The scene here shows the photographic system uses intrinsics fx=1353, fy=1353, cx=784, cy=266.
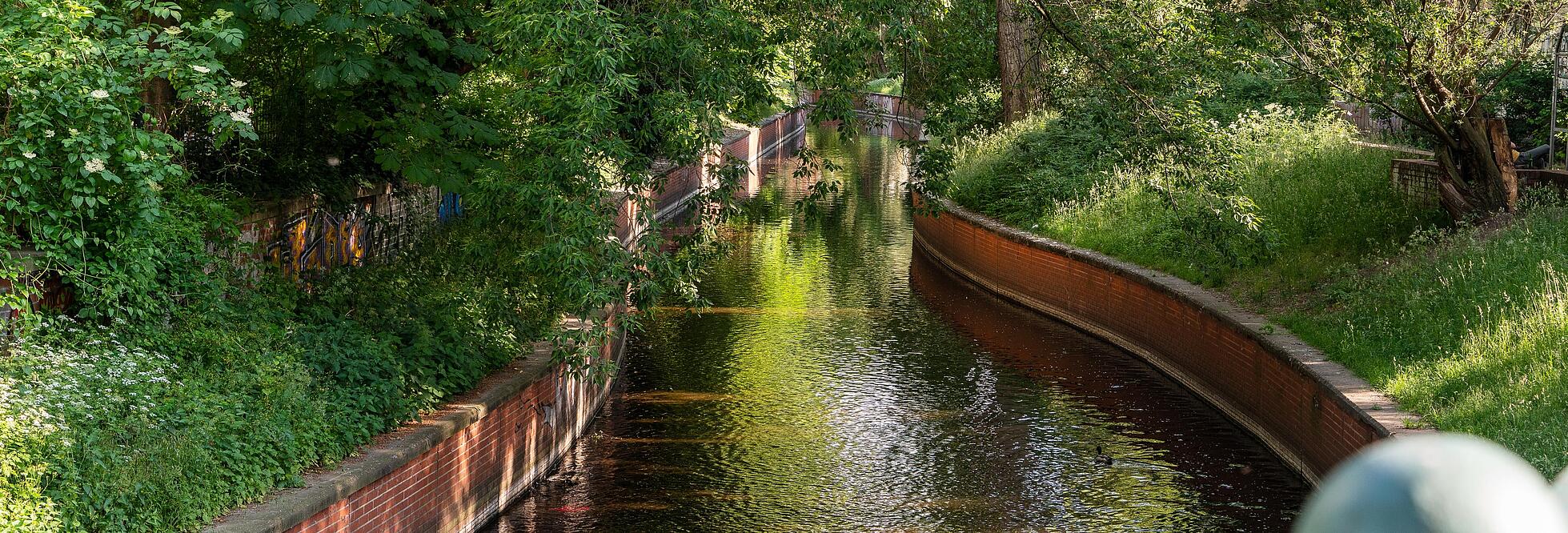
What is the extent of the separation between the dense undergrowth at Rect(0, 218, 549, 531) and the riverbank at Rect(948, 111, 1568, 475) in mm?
6164

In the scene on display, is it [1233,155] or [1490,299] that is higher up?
[1233,155]

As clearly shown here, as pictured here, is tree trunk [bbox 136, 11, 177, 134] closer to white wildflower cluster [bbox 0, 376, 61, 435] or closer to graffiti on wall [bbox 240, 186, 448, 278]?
graffiti on wall [bbox 240, 186, 448, 278]

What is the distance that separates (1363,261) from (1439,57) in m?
2.48

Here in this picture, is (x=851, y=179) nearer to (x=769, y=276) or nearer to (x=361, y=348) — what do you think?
A: (x=769, y=276)

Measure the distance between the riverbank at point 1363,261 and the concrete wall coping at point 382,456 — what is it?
18.4ft

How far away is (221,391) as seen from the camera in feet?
24.7

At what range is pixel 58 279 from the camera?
7742mm

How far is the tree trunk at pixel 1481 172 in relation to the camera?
516 inches

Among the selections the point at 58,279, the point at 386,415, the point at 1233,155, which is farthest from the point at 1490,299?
the point at 58,279

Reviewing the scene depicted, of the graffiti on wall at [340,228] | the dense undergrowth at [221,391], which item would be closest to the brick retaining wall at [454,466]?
the dense undergrowth at [221,391]

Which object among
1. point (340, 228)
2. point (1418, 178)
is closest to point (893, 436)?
point (340, 228)

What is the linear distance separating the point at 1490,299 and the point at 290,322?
9025 mm

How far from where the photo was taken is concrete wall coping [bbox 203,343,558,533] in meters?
6.62

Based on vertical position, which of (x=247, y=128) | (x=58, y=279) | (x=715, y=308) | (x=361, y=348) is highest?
(x=247, y=128)
